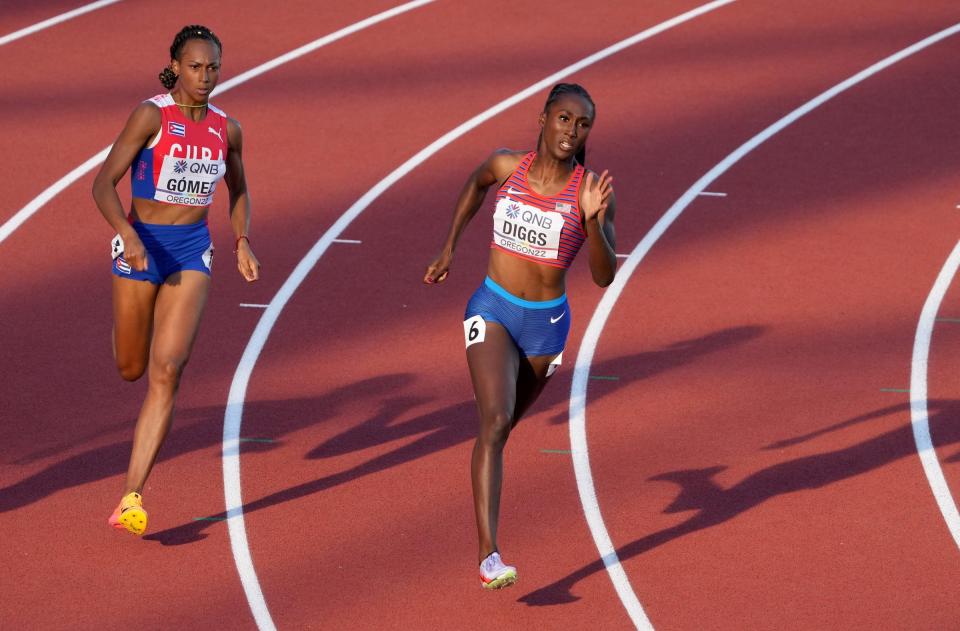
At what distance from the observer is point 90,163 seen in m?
12.5

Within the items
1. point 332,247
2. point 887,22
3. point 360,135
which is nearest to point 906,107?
point 887,22

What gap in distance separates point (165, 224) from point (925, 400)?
430 centimetres

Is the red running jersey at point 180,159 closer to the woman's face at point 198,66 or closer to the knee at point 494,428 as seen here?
the woman's face at point 198,66

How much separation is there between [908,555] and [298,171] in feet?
21.2

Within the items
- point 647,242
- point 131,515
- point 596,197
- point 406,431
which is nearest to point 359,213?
point 647,242

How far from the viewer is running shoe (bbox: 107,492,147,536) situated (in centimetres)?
688

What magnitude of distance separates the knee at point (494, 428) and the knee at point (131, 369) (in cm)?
182

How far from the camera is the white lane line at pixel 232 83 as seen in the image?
37.8ft

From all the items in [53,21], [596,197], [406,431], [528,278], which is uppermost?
[53,21]

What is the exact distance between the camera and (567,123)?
6406mm

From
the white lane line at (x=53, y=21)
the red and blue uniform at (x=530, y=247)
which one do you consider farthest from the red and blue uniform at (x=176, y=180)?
the white lane line at (x=53, y=21)

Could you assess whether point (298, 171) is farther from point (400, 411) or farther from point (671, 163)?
point (400, 411)

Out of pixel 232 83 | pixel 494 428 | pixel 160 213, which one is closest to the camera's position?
pixel 494 428

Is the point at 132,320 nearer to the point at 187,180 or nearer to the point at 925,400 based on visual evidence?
the point at 187,180
